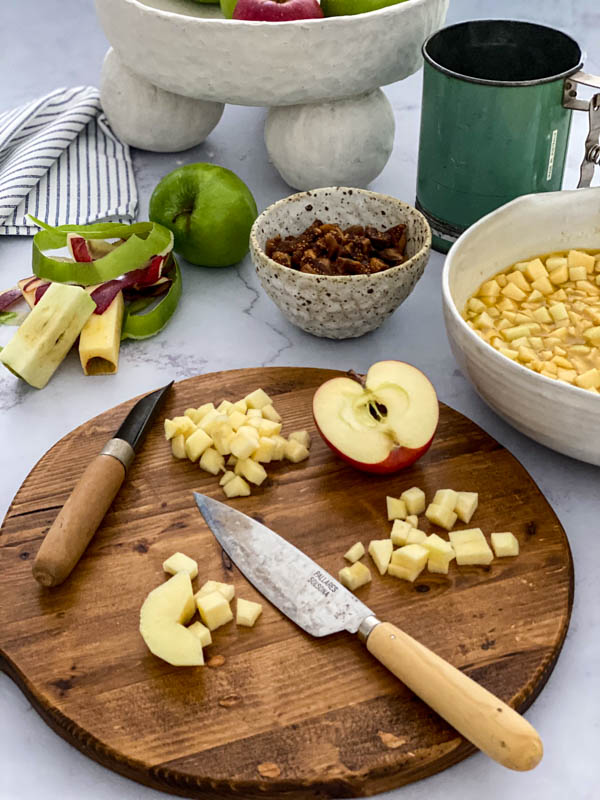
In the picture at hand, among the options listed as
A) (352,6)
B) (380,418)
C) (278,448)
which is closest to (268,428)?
(278,448)

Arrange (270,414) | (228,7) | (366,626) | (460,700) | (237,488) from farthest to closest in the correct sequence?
(228,7) → (270,414) → (237,488) → (366,626) → (460,700)

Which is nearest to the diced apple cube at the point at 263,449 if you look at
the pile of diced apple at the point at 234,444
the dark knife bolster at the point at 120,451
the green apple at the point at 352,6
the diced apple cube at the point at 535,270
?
the pile of diced apple at the point at 234,444

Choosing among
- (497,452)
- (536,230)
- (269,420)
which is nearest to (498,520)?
(497,452)

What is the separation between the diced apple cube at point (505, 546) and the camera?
1.11 metres

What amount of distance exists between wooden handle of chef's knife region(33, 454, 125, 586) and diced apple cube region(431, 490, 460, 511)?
1.29 feet

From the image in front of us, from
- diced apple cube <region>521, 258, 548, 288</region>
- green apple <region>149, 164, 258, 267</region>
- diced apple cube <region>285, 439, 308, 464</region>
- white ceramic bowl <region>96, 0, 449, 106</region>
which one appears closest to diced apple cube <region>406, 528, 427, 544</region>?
diced apple cube <region>285, 439, 308, 464</region>

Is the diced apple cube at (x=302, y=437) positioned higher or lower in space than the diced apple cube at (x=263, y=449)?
lower

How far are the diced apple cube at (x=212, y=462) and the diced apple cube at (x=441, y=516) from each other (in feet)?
0.91

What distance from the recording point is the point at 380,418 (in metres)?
1.22

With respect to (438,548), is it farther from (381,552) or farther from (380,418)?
(380,418)

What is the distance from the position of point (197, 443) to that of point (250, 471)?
8 cm

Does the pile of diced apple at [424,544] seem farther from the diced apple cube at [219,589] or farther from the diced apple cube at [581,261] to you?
the diced apple cube at [581,261]

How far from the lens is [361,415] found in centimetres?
122

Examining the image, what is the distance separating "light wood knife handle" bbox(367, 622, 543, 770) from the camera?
86 centimetres
